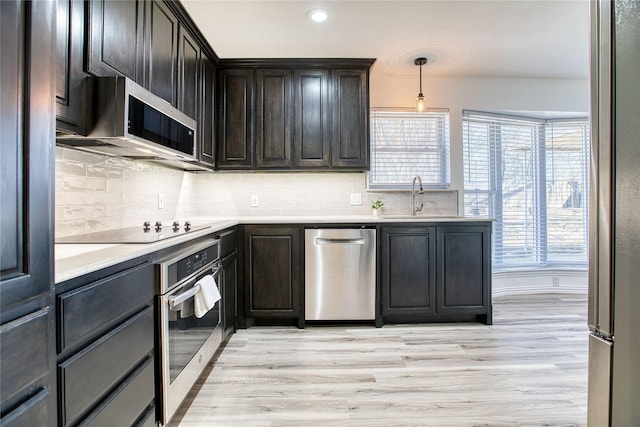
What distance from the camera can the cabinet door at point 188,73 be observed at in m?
2.25

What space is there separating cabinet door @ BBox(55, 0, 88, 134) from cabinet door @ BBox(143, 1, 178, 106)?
49 centimetres

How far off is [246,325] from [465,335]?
6.02 ft

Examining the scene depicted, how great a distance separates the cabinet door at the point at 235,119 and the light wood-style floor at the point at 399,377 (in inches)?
61.4

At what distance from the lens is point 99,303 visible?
1001 mm

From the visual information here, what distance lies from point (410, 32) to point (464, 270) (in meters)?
2.04

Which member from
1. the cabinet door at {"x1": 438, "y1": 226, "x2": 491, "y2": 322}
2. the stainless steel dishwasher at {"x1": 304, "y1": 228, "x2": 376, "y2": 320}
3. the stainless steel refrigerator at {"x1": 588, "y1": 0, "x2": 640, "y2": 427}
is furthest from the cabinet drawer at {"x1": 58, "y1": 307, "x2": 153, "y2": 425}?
the cabinet door at {"x1": 438, "y1": 226, "x2": 491, "y2": 322}

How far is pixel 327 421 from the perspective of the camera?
5.18 feet

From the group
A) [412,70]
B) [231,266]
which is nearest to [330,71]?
[412,70]

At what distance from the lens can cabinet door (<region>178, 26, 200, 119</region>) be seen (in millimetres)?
2246

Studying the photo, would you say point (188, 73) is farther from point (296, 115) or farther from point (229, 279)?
point (229, 279)

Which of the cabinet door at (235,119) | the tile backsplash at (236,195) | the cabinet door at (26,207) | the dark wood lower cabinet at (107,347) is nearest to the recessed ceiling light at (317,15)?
the cabinet door at (235,119)

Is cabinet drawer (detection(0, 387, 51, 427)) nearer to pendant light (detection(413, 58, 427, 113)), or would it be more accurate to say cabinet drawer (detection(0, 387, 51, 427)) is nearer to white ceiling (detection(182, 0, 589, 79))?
white ceiling (detection(182, 0, 589, 79))

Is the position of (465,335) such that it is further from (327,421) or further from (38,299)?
(38,299)

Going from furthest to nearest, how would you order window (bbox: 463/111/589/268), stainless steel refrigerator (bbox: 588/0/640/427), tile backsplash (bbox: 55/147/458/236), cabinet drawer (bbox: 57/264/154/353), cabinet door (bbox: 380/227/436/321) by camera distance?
window (bbox: 463/111/589/268)
cabinet door (bbox: 380/227/436/321)
tile backsplash (bbox: 55/147/458/236)
cabinet drawer (bbox: 57/264/154/353)
stainless steel refrigerator (bbox: 588/0/640/427)
